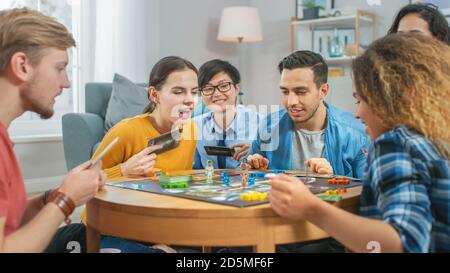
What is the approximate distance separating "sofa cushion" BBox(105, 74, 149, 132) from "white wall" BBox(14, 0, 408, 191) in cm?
74

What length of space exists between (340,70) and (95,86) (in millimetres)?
2368

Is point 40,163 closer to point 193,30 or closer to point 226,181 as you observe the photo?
point 193,30

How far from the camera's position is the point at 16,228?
1091 mm

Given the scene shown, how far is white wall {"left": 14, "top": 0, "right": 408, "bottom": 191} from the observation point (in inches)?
145

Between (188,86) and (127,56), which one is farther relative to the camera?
(127,56)

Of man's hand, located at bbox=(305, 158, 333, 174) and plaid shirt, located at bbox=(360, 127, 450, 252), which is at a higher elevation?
plaid shirt, located at bbox=(360, 127, 450, 252)

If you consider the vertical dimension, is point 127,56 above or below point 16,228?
above

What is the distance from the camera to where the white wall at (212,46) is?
3693 millimetres

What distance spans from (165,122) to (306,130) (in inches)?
24.5

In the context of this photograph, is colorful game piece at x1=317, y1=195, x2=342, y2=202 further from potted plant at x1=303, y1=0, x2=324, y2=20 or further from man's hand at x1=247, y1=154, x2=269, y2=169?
potted plant at x1=303, y1=0, x2=324, y2=20

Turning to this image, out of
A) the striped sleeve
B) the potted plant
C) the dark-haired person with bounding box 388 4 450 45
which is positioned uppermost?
the potted plant

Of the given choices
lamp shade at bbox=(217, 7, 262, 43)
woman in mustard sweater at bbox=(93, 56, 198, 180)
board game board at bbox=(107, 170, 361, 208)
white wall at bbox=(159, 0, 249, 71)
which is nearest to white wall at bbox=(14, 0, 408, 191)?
white wall at bbox=(159, 0, 249, 71)
